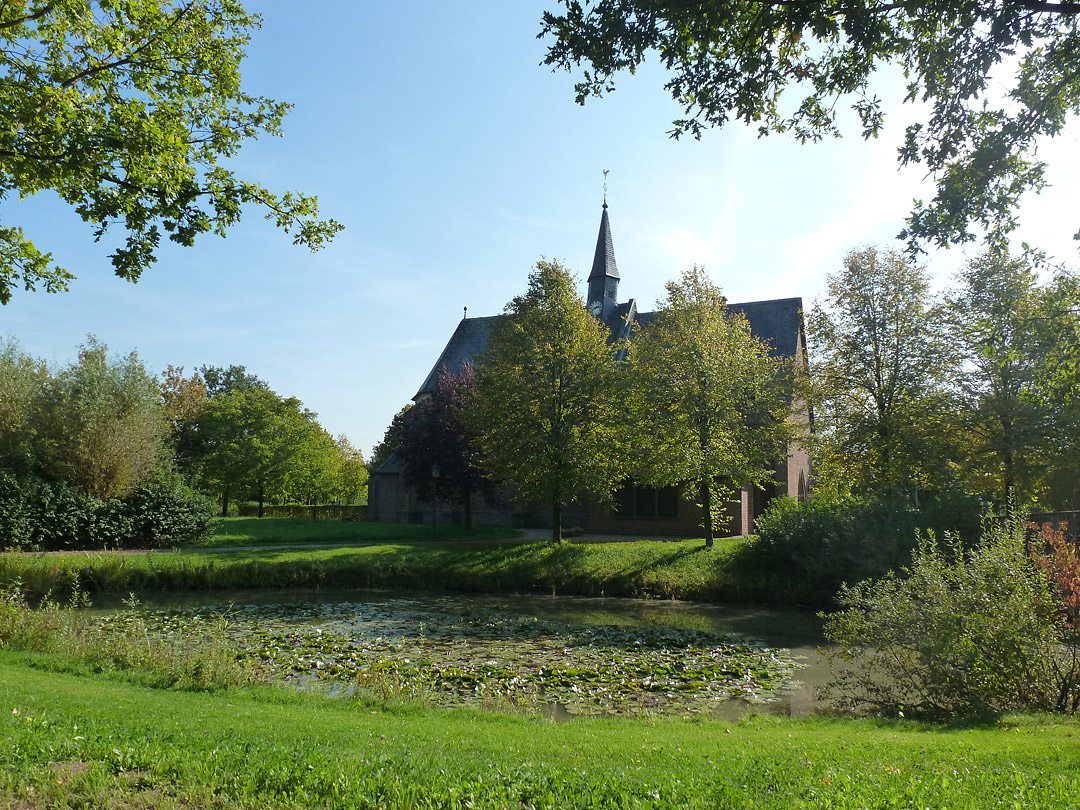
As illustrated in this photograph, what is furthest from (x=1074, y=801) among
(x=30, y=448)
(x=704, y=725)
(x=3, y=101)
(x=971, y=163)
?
(x=30, y=448)

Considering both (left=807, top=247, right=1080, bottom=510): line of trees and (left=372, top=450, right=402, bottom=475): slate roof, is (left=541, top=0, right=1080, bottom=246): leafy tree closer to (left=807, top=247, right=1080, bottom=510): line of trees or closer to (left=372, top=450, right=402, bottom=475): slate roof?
(left=807, top=247, right=1080, bottom=510): line of trees

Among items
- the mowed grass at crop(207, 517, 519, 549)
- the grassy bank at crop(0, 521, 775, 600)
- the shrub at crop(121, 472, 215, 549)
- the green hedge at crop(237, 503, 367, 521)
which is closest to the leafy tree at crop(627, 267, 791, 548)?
the grassy bank at crop(0, 521, 775, 600)

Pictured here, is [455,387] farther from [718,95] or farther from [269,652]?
[718,95]

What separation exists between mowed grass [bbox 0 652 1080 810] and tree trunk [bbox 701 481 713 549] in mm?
15251

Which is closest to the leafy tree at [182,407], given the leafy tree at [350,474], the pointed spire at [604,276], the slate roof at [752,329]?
the leafy tree at [350,474]

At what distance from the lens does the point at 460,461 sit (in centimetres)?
2944

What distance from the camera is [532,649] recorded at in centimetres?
1273

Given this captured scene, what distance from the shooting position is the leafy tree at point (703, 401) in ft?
75.2

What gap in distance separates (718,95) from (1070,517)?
15.3m

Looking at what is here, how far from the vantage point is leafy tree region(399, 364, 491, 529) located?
29.4 metres

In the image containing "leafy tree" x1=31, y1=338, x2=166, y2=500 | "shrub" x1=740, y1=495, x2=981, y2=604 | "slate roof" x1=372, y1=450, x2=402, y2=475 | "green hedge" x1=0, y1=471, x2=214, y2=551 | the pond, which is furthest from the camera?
"slate roof" x1=372, y1=450, x2=402, y2=475

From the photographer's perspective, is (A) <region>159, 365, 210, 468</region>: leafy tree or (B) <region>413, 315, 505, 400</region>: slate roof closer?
(B) <region>413, 315, 505, 400</region>: slate roof

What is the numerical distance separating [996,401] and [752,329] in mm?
15697

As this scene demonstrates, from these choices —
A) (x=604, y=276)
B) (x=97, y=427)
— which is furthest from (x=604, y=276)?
(x=97, y=427)
